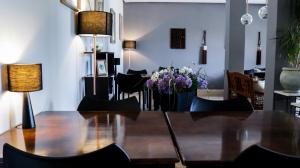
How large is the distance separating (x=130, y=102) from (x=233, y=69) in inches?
176

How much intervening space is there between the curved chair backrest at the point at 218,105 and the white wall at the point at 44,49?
1.23 meters

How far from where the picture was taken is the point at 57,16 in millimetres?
2939

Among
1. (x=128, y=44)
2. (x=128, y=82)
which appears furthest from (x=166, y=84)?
(x=128, y=44)

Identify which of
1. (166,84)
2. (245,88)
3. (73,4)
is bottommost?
(245,88)

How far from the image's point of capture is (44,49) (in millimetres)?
2607

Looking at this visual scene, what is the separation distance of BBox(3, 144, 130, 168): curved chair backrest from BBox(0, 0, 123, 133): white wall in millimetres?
872

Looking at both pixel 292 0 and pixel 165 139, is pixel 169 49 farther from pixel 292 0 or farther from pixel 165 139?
pixel 165 139

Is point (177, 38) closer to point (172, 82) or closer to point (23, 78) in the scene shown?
point (172, 82)

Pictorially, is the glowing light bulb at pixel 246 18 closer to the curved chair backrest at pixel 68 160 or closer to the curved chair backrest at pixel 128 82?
the curved chair backrest at pixel 128 82

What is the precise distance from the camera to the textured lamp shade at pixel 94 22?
3.43 meters

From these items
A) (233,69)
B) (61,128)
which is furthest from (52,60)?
(233,69)

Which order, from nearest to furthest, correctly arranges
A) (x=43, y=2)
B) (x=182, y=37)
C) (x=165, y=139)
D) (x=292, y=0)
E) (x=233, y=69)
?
(x=165, y=139) → (x=43, y=2) → (x=292, y=0) → (x=233, y=69) → (x=182, y=37)

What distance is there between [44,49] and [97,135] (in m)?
1.33

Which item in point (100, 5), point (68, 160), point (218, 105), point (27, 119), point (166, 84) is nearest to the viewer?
point (68, 160)
